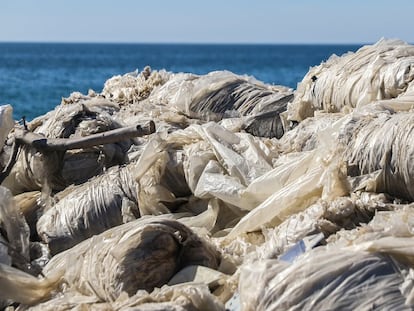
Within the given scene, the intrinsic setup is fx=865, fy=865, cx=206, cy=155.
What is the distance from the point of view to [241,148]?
3607mm

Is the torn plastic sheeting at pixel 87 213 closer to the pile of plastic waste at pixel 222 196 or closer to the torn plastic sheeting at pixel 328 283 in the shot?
the pile of plastic waste at pixel 222 196

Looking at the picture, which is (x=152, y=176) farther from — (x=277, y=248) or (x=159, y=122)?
(x=277, y=248)

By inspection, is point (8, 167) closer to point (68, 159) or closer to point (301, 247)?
point (68, 159)

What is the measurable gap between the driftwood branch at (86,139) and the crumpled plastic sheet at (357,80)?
80cm

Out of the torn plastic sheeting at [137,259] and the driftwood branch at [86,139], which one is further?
the driftwood branch at [86,139]

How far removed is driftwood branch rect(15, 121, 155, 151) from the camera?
150 inches

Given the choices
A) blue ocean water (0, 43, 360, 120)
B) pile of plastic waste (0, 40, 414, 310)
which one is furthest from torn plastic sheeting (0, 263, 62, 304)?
blue ocean water (0, 43, 360, 120)

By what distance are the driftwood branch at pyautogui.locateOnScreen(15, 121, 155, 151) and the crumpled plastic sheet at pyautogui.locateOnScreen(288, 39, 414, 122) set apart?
31.5 inches

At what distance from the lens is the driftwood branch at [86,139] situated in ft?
12.5

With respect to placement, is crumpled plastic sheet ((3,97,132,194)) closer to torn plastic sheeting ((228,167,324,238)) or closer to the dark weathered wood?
the dark weathered wood

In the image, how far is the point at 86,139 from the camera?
12.7ft

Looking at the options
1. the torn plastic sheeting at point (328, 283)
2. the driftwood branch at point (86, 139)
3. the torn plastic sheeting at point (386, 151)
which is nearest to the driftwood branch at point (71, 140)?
the driftwood branch at point (86, 139)

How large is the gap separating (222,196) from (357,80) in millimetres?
917

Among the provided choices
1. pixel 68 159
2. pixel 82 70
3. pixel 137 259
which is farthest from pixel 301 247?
pixel 82 70
